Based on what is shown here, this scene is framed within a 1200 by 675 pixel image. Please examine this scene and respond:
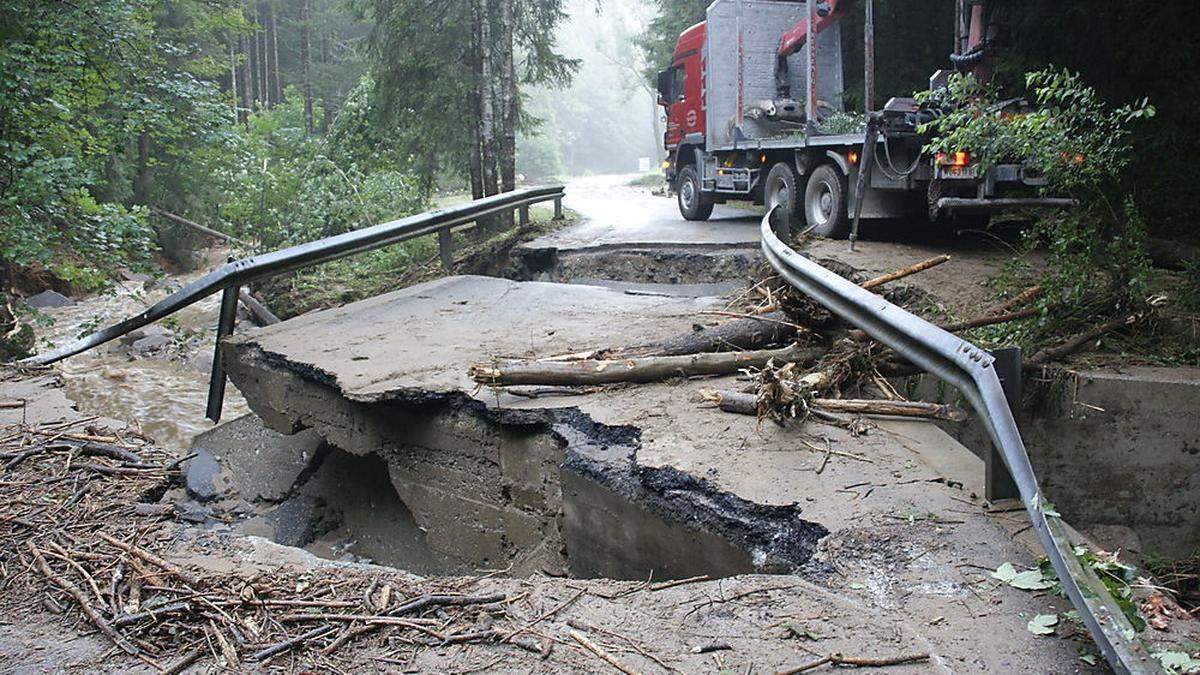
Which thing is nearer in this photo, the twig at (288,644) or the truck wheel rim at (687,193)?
the twig at (288,644)

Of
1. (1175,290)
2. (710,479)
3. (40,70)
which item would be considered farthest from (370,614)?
(40,70)

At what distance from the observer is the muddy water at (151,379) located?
30.8 feet

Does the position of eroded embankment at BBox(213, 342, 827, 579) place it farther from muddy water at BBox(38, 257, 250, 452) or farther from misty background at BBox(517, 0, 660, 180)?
misty background at BBox(517, 0, 660, 180)

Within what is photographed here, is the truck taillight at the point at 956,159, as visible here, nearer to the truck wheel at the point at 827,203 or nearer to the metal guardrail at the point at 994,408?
the truck wheel at the point at 827,203

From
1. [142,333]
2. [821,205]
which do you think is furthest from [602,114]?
[821,205]

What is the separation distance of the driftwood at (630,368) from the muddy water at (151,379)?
182 inches

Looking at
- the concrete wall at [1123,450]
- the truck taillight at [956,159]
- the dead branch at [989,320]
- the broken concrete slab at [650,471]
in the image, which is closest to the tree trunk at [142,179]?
the broken concrete slab at [650,471]

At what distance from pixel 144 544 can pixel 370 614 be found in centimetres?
147

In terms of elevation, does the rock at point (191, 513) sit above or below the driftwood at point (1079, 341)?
below

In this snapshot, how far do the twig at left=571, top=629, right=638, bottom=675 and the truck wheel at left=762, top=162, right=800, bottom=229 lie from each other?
1002cm

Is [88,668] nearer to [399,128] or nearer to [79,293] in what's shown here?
[399,128]

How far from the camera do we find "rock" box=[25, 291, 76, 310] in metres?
15.7

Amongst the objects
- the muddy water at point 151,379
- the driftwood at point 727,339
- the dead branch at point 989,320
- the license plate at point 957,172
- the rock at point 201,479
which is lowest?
the muddy water at point 151,379

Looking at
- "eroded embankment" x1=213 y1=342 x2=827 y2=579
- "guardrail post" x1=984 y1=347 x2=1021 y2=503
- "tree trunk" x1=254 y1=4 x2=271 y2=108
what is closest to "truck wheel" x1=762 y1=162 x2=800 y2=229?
"eroded embankment" x1=213 y1=342 x2=827 y2=579
